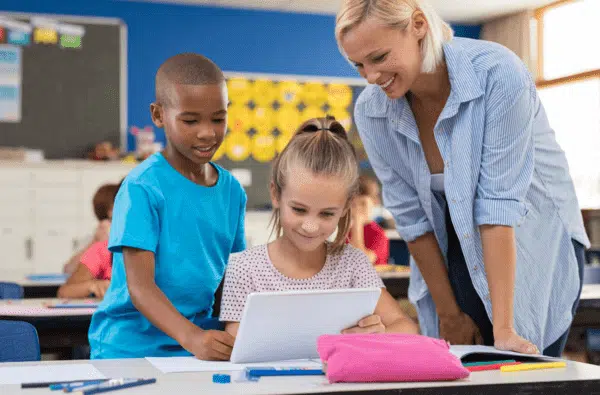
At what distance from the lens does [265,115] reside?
28.0ft

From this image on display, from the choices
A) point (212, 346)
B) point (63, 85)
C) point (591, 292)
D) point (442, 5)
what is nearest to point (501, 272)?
point (212, 346)

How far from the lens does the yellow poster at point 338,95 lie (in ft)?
28.5

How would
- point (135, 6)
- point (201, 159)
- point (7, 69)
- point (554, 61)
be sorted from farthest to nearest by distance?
point (554, 61), point (135, 6), point (7, 69), point (201, 159)

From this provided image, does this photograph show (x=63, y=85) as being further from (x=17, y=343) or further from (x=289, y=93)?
(x=17, y=343)

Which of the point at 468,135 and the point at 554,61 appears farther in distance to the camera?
the point at 554,61

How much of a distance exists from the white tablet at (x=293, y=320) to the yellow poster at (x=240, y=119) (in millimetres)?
6984

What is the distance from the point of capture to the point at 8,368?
1416 mm

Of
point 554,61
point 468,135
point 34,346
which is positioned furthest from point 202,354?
point 554,61

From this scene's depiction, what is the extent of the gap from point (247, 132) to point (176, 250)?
675 cm

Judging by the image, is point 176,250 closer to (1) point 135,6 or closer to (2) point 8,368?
(2) point 8,368

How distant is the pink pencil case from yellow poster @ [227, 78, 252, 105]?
7215mm

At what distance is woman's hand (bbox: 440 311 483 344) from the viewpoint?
1.94 m

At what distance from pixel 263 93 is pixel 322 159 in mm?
6793

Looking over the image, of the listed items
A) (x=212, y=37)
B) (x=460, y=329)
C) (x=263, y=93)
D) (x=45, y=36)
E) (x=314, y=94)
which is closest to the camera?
(x=460, y=329)
